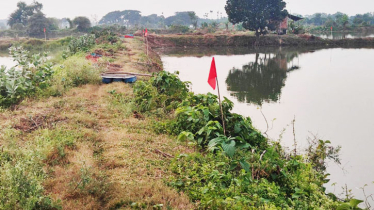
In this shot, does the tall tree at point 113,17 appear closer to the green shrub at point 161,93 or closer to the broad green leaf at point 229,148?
the green shrub at point 161,93

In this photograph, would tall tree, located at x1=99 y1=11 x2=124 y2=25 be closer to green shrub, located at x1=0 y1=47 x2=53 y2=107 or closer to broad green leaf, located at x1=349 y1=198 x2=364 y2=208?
green shrub, located at x1=0 y1=47 x2=53 y2=107

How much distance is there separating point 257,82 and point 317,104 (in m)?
4.13

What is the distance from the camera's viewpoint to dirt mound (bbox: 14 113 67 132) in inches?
190

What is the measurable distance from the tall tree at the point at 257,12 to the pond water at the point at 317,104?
15660mm

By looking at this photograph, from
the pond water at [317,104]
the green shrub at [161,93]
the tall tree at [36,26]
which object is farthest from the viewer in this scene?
the tall tree at [36,26]

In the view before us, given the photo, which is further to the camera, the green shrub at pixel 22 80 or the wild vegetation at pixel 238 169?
the green shrub at pixel 22 80

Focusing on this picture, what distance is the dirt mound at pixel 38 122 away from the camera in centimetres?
482

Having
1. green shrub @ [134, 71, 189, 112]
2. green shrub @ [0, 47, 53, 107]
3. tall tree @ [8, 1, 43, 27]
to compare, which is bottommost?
green shrub @ [134, 71, 189, 112]

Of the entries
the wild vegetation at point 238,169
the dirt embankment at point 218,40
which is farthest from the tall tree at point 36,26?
the wild vegetation at point 238,169

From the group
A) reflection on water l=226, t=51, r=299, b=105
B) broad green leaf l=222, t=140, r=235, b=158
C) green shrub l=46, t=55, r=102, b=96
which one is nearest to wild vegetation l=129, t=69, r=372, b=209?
broad green leaf l=222, t=140, r=235, b=158

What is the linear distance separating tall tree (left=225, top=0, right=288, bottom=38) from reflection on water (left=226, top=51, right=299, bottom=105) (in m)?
14.3

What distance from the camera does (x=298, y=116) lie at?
287 inches

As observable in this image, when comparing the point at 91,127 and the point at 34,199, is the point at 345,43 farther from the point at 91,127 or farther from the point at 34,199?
the point at 34,199

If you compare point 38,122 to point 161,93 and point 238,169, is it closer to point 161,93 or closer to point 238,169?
point 161,93
